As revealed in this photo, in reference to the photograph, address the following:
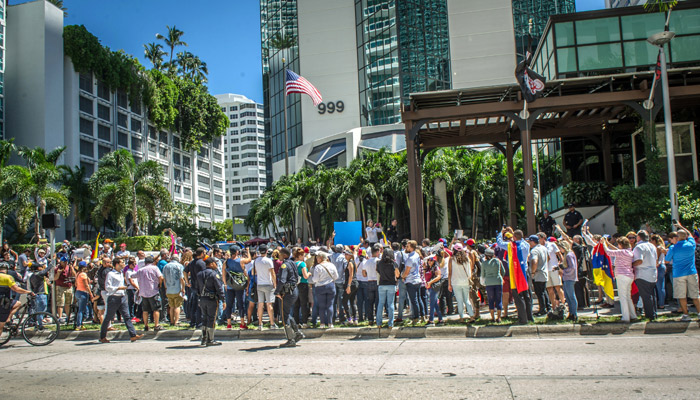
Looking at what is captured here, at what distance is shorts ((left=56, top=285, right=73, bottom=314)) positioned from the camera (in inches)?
596

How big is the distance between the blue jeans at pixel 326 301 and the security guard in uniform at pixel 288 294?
3.27 feet

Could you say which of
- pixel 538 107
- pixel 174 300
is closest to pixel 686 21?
pixel 538 107

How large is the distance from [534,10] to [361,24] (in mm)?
19711

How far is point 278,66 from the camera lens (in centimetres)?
7069

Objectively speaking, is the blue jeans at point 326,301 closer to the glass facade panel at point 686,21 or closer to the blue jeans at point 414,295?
the blue jeans at point 414,295

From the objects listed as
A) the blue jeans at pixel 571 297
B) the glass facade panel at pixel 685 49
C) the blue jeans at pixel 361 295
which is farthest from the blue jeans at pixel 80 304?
the glass facade panel at pixel 685 49

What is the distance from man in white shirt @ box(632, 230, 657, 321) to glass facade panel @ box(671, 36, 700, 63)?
14.9 meters

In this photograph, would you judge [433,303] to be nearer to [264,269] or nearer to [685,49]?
[264,269]

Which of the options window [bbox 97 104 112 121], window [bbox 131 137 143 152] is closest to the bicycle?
window [bbox 97 104 112 121]

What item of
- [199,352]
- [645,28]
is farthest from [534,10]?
[199,352]

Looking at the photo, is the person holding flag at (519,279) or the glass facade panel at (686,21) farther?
the glass facade panel at (686,21)

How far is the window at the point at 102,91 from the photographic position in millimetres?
64938

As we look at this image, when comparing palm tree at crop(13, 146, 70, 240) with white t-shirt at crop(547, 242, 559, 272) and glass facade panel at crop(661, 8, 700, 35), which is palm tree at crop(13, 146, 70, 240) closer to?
white t-shirt at crop(547, 242, 559, 272)

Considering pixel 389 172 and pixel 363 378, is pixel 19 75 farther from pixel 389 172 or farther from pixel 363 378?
pixel 363 378
